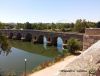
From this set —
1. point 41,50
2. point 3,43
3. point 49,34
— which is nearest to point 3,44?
point 3,43

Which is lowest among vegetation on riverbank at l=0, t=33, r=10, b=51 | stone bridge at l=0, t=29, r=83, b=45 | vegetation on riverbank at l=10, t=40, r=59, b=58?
A: vegetation on riverbank at l=10, t=40, r=59, b=58

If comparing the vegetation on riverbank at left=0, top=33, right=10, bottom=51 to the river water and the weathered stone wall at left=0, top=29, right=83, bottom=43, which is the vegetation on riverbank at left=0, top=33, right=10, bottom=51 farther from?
the weathered stone wall at left=0, top=29, right=83, bottom=43

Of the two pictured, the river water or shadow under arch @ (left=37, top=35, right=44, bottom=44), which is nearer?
the river water

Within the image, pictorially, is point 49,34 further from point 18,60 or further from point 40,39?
point 18,60

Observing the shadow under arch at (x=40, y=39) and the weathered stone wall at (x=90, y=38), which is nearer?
the weathered stone wall at (x=90, y=38)

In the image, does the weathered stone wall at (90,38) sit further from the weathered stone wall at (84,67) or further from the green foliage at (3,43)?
the green foliage at (3,43)

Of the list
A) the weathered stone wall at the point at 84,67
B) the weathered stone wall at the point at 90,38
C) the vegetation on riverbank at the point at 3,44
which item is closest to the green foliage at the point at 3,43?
the vegetation on riverbank at the point at 3,44

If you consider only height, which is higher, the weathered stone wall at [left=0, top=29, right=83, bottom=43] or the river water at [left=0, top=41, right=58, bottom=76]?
the weathered stone wall at [left=0, top=29, right=83, bottom=43]

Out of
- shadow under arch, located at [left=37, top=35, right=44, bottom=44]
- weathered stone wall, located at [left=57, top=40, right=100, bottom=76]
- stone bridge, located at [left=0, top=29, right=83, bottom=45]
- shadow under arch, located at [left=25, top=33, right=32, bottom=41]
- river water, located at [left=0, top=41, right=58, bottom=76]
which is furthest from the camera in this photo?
shadow under arch, located at [left=25, top=33, right=32, bottom=41]

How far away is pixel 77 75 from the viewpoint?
217cm

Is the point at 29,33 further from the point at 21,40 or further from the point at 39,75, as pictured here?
the point at 39,75

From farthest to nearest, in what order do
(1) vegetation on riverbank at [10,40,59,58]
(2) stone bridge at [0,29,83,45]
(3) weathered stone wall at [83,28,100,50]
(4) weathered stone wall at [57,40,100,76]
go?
(2) stone bridge at [0,29,83,45] → (1) vegetation on riverbank at [10,40,59,58] → (3) weathered stone wall at [83,28,100,50] → (4) weathered stone wall at [57,40,100,76]

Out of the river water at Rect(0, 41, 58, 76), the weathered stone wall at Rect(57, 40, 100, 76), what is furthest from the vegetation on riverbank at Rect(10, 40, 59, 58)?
the weathered stone wall at Rect(57, 40, 100, 76)

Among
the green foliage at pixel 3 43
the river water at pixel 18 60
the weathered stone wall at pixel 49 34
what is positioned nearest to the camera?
the river water at pixel 18 60
